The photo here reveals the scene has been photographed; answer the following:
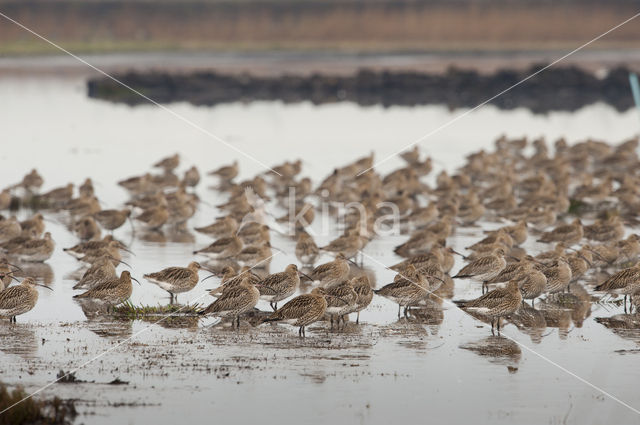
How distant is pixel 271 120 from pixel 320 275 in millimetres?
37223

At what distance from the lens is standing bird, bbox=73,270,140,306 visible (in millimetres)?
17000

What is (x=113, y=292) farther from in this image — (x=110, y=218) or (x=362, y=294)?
(x=110, y=218)

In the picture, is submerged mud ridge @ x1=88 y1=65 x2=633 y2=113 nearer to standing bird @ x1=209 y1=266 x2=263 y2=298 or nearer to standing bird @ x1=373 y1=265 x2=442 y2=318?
standing bird @ x1=209 y1=266 x2=263 y2=298

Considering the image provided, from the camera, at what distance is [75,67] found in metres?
94.1

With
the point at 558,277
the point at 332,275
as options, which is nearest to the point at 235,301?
the point at 332,275

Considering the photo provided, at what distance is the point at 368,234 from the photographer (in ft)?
77.3

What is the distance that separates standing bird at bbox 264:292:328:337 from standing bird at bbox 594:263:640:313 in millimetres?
4890

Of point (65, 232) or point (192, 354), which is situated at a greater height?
point (65, 232)

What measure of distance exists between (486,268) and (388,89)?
51.7 metres

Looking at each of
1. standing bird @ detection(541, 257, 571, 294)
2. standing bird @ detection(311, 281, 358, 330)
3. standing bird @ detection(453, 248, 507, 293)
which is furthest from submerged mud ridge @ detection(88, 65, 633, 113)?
standing bird @ detection(311, 281, 358, 330)

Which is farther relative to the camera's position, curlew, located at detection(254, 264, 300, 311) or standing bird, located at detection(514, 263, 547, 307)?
standing bird, located at detection(514, 263, 547, 307)

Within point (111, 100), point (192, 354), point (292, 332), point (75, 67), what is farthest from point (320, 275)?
point (75, 67)

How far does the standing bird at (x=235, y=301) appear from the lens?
16.1 m

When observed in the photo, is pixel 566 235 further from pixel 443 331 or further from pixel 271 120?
pixel 271 120
